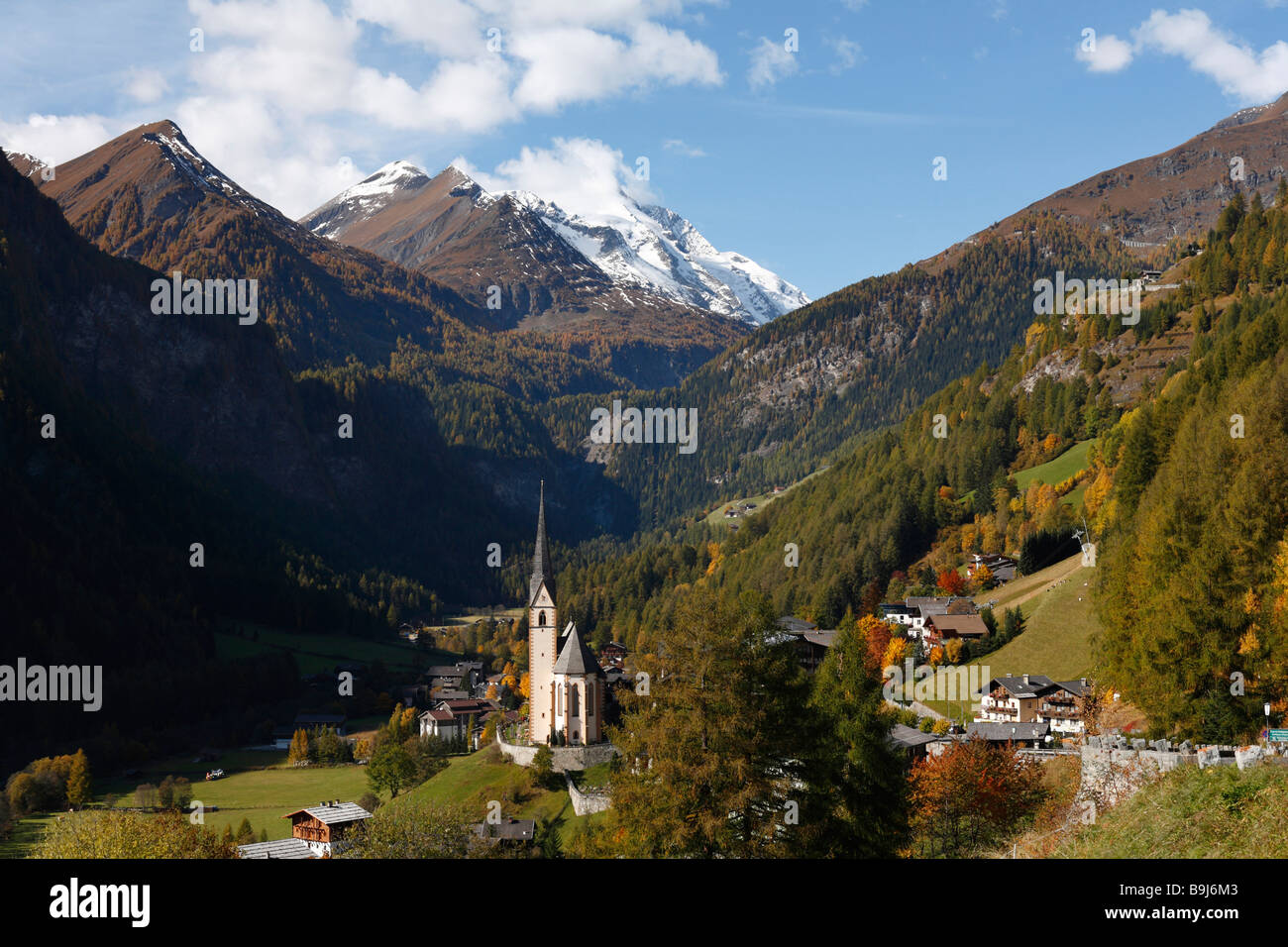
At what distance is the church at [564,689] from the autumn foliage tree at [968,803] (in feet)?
158

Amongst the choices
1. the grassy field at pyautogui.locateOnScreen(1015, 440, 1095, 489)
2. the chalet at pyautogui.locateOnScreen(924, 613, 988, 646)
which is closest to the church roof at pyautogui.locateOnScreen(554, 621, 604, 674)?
the chalet at pyautogui.locateOnScreen(924, 613, 988, 646)

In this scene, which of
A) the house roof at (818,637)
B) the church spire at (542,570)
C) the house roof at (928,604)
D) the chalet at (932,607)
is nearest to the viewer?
the church spire at (542,570)

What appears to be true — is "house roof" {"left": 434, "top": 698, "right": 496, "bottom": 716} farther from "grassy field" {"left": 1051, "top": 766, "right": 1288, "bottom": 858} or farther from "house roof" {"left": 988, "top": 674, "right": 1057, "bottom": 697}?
"grassy field" {"left": 1051, "top": 766, "right": 1288, "bottom": 858}

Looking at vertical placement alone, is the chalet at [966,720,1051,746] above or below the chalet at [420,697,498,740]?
above

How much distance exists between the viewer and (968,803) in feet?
154

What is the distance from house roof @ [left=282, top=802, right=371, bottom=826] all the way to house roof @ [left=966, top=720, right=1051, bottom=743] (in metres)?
47.0

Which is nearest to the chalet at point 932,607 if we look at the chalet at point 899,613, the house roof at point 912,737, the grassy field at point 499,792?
the chalet at point 899,613

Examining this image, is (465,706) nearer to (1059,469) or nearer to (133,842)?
(1059,469)

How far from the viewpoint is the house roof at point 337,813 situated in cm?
8294

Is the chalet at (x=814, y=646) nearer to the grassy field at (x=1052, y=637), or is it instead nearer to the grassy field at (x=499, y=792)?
the grassy field at (x=1052, y=637)

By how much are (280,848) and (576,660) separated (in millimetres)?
30506

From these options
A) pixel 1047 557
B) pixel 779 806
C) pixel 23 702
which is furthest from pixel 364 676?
pixel 779 806

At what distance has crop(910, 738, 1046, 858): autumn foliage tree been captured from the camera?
1810 inches
